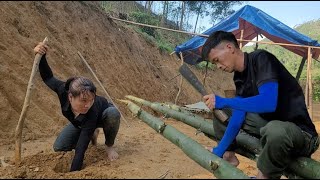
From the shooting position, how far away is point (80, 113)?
124 inches

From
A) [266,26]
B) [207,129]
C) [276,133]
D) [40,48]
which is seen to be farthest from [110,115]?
[266,26]

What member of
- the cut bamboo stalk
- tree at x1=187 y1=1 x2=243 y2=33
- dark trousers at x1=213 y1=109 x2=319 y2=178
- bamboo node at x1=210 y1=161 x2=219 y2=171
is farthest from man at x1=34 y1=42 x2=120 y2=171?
tree at x1=187 y1=1 x2=243 y2=33

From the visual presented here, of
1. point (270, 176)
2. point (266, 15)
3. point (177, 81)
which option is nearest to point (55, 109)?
point (270, 176)

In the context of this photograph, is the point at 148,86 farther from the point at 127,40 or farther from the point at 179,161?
the point at 179,161

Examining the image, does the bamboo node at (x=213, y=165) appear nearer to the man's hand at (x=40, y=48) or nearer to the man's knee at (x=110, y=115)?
the man's knee at (x=110, y=115)

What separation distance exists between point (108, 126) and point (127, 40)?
763cm

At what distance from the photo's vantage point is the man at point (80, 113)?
9.66ft

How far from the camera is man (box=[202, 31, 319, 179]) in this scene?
6.77ft

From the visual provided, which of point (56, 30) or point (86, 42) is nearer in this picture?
point (56, 30)

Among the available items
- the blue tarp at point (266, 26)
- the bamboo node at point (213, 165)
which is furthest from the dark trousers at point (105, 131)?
the blue tarp at point (266, 26)

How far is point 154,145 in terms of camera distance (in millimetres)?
4336

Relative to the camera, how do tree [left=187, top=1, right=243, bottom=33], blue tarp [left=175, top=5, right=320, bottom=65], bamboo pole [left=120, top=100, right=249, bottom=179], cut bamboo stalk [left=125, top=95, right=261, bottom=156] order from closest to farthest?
1. bamboo pole [left=120, top=100, right=249, bottom=179]
2. cut bamboo stalk [left=125, top=95, right=261, bottom=156]
3. blue tarp [left=175, top=5, right=320, bottom=65]
4. tree [left=187, top=1, right=243, bottom=33]

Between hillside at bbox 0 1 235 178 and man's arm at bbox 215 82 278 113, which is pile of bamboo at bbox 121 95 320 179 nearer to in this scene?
hillside at bbox 0 1 235 178

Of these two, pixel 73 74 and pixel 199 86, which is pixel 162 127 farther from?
pixel 73 74
